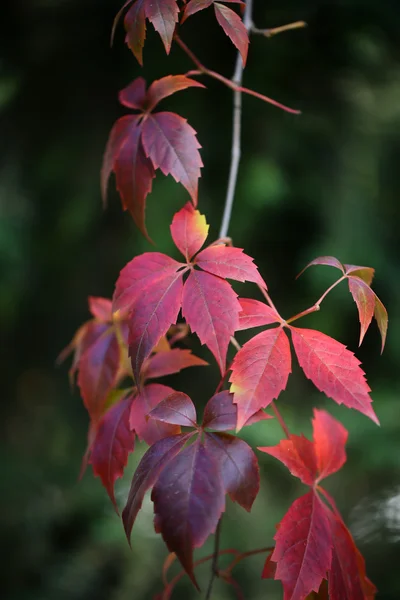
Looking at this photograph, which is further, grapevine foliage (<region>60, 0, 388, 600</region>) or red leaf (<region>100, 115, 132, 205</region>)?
red leaf (<region>100, 115, 132, 205</region>)

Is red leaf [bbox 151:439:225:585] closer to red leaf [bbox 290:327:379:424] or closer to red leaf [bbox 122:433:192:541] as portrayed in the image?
red leaf [bbox 122:433:192:541]

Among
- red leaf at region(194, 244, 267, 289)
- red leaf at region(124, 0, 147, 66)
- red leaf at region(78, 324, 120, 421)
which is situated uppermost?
red leaf at region(124, 0, 147, 66)

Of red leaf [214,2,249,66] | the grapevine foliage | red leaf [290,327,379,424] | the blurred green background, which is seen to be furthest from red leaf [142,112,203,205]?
the blurred green background

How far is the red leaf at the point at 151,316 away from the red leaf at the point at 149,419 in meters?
0.07

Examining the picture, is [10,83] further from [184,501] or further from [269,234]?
[184,501]

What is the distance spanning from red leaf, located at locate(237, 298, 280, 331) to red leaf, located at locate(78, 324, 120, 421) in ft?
0.87

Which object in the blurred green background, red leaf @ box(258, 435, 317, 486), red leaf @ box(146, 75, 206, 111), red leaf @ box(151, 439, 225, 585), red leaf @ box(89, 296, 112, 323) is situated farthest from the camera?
the blurred green background

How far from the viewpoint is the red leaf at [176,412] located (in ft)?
1.68

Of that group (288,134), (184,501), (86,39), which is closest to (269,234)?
(288,134)

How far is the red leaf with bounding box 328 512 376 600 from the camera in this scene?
1.74 ft

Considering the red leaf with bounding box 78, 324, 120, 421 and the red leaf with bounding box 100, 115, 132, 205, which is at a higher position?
the red leaf with bounding box 100, 115, 132, 205

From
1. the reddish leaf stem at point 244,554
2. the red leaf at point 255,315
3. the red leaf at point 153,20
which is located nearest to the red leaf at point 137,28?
the red leaf at point 153,20

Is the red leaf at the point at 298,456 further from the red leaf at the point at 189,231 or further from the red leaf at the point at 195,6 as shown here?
the red leaf at the point at 195,6

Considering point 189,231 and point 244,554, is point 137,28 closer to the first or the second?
point 189,231
